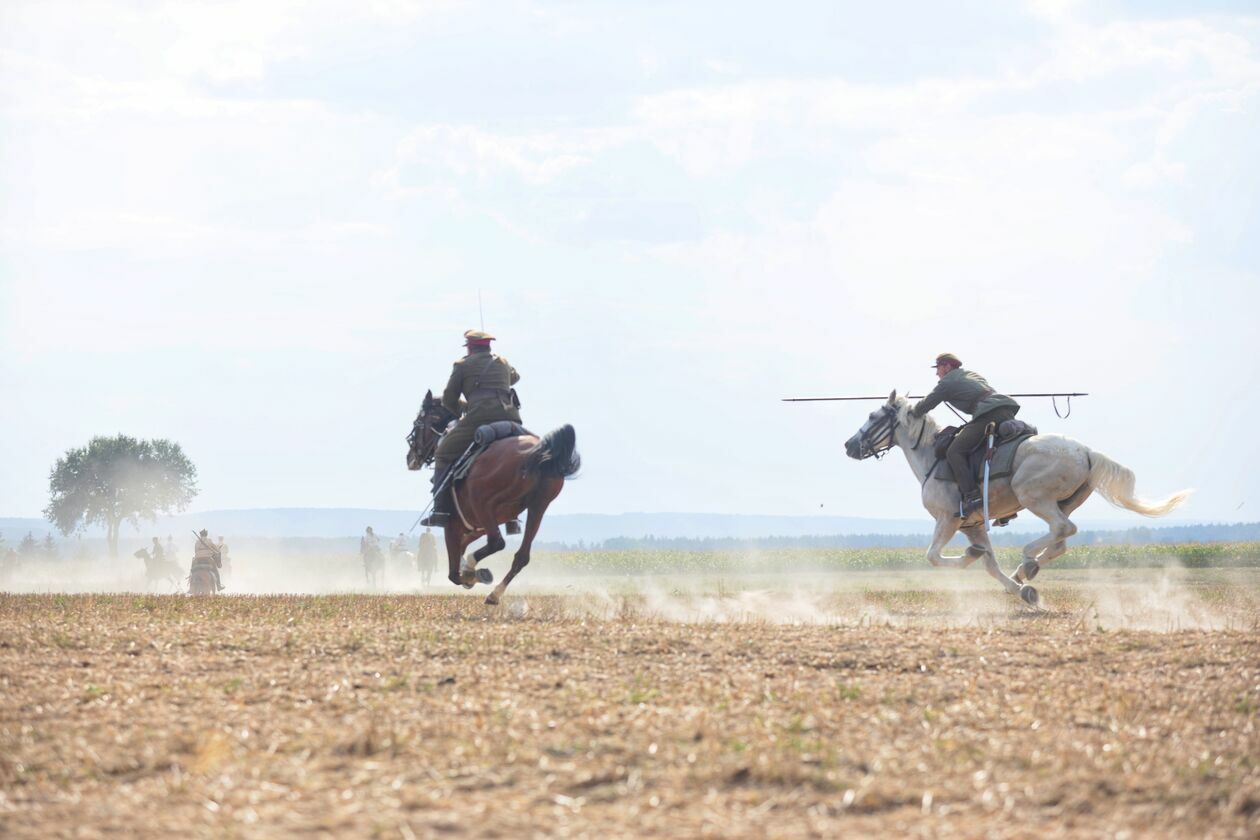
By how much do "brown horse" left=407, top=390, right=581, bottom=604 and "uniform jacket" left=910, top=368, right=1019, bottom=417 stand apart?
5719 mm

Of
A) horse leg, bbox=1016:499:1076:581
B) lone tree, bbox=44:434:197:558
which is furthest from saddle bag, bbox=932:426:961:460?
lone tree, bbox=44:434:197:558

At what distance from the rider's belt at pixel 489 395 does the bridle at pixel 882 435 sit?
585 centimetres

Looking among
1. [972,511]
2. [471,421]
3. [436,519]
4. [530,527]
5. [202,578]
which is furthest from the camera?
[202,578]

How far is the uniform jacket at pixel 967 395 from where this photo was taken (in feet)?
70.4

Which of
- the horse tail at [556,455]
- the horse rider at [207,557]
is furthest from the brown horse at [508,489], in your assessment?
the horse rider at [207,557]

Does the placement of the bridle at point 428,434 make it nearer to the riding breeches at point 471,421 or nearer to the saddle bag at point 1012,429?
the riding breeches at point 471,421

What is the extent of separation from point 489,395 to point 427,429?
230 centimetres

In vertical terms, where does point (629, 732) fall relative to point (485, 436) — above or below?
below

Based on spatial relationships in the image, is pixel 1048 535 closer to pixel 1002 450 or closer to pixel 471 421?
pixel 1002 450

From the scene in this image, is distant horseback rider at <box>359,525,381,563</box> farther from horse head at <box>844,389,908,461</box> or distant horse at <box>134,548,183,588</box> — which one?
A: horse head at <box>844,389,908,461</box>

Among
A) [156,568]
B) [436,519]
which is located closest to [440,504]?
[436,519]

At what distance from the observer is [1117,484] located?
2067 centimetres

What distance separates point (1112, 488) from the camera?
20734mm

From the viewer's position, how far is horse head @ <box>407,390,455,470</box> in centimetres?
2211
